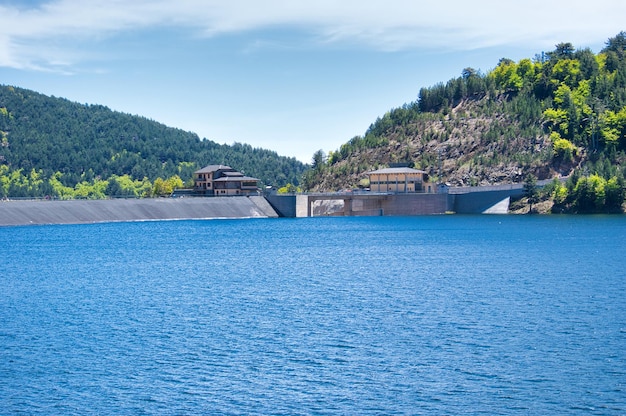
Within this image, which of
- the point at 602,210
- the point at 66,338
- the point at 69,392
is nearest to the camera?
the point at 69,392

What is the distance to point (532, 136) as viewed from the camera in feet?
563

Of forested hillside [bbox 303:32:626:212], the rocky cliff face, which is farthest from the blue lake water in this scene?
the rocky cliff face

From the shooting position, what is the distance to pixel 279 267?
67.9 metres

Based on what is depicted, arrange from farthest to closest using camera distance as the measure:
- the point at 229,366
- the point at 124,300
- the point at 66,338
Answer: the point at 124,300, the point at 66,338, the point at 229,366

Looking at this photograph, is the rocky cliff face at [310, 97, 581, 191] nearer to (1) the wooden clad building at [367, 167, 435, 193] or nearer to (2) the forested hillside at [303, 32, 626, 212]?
(2) the forested hillside at [303, 32, 626, 212]

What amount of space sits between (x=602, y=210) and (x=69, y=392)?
124283 mm

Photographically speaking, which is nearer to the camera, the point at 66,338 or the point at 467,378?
the point at 467,378

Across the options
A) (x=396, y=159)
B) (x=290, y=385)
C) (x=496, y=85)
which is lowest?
(x=290, y=385)

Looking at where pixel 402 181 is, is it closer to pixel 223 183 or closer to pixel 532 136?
pixel 532 136

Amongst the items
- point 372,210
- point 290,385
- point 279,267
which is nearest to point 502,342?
point 290,385

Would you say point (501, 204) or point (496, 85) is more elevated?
point (496, 85)

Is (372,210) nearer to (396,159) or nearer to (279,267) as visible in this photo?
(396,159)

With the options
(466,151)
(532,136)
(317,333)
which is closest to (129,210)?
(466,151)

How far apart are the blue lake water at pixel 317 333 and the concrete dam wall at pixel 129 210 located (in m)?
50.9
